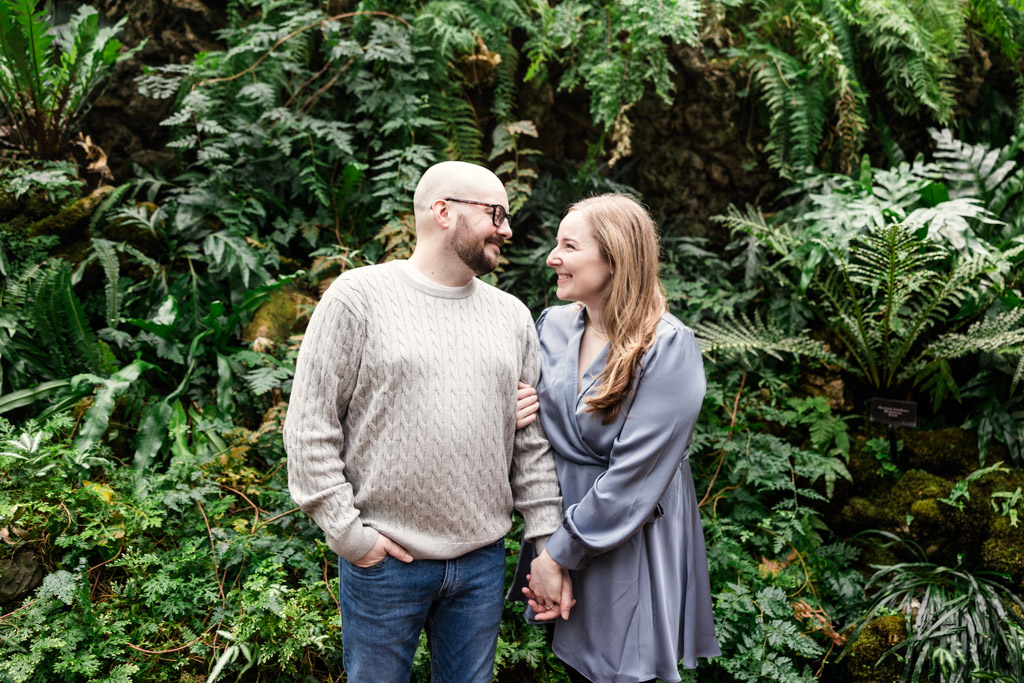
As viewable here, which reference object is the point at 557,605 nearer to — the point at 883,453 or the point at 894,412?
the point at 894,412

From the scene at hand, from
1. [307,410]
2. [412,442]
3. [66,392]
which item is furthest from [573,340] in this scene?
[66,392]

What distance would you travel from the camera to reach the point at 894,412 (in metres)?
3.07

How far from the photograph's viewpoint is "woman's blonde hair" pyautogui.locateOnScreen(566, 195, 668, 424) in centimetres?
168

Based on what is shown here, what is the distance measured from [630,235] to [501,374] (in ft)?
1.76

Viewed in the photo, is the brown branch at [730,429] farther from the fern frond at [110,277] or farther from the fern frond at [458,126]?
the fern frond at [110,277]

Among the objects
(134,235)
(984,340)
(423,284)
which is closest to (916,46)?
(984,340)

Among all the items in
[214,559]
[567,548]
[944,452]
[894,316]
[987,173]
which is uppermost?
[987,173]

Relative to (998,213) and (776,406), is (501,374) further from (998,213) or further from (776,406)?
(998,213)

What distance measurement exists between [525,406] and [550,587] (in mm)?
508

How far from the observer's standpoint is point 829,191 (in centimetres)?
386

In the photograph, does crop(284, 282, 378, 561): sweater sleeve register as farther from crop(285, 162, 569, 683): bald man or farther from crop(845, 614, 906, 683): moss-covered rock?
crop(845, 614, 906, 683): moss-covered rock

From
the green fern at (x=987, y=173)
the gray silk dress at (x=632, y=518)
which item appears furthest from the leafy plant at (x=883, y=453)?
the gray silk dress at (x=632, y=518)

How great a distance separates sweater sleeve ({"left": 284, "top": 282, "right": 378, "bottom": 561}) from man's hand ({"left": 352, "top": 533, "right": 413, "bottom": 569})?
2cm

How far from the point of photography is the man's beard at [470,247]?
5.26ft
